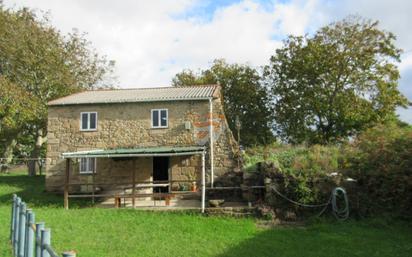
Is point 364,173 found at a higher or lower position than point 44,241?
higher

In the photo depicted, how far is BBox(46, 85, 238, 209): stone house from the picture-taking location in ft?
63.6

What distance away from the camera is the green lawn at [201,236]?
33.1 feet

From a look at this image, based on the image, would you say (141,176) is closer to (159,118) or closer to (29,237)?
(159,118)

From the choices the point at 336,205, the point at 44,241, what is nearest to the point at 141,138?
the point at 336,205

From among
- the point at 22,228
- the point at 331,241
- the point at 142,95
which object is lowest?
the point at 331,241

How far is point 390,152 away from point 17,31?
83.2 ft

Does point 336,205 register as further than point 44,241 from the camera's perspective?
Yes

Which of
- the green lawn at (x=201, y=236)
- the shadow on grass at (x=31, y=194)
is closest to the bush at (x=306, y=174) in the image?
the green lawn at (x=201, y=236)

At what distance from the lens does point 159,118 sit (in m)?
20.1

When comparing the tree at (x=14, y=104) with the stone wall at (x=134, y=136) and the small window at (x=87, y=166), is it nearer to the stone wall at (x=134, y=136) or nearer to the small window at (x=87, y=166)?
the stone wall at (x=134, y=136)

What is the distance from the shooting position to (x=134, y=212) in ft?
51.3

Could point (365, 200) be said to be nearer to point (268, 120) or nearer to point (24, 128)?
point (268, 120)

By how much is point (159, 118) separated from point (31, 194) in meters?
7.92

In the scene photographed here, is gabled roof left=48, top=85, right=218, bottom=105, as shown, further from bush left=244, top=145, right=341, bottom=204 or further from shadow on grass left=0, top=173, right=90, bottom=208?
bush left=244, top=145, right=341, bottom=204
